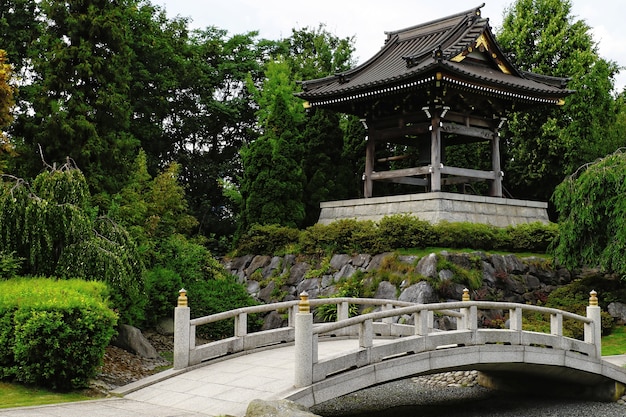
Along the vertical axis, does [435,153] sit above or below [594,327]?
above

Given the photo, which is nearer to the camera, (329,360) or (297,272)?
(329,360)

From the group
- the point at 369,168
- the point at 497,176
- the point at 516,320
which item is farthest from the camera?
the point at 369,168

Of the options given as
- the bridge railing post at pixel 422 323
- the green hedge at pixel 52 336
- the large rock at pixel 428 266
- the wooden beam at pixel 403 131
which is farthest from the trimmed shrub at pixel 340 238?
the green hedge at pixel 52 336

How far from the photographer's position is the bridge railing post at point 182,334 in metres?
11.8

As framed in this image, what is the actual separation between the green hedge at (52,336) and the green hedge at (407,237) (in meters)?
11.1

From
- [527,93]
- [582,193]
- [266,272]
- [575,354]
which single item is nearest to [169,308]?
[266,272]

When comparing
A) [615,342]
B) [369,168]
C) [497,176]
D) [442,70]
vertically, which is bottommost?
[615,342]

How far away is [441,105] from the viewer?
2186cm

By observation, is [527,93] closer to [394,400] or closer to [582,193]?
[582,193]

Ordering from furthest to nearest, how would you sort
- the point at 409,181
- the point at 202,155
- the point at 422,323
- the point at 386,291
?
the point at 202,155 < the point at 409,181 < the point at 386,291 < the point at 422,323

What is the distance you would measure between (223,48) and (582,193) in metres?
23.0

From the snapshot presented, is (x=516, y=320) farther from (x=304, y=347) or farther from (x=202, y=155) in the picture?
(x=202, y=155)

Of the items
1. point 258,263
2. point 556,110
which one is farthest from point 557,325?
point 556,110

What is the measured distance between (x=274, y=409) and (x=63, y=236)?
20.8 feet
